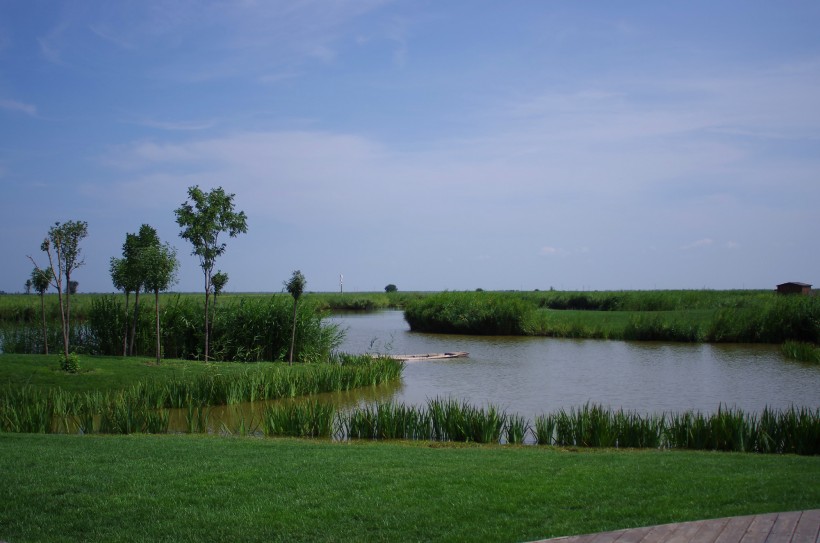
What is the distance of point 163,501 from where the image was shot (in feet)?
21.5

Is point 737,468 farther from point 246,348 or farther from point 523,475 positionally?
point 246,348

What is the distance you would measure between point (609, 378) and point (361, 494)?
53.2ft

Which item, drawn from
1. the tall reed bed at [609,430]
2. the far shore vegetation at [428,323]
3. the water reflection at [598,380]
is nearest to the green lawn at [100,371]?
the water reflection at [598,380]

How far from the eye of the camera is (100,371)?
56.1ft

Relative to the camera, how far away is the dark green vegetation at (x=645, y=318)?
32594mm

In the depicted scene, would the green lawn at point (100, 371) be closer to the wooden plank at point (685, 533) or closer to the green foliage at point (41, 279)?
the green foliage at point (41, 279)

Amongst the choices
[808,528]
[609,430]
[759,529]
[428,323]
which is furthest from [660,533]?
[428,323]

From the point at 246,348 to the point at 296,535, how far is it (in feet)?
60.7

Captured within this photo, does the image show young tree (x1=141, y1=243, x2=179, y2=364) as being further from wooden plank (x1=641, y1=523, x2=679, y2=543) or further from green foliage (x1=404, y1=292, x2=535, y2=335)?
green foliage (x1=404, y1=292, x2=535, y2=335)

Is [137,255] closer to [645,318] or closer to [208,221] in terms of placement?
[208,221]

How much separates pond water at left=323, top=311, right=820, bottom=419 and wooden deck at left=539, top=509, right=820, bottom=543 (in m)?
9.39

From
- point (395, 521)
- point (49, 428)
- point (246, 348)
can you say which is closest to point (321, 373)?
point (246, 348)

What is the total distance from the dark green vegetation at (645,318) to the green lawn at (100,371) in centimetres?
2207

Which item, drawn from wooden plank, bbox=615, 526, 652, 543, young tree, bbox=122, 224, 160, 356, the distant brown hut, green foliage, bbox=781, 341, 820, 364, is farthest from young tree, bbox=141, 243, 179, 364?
the distant brown hut
